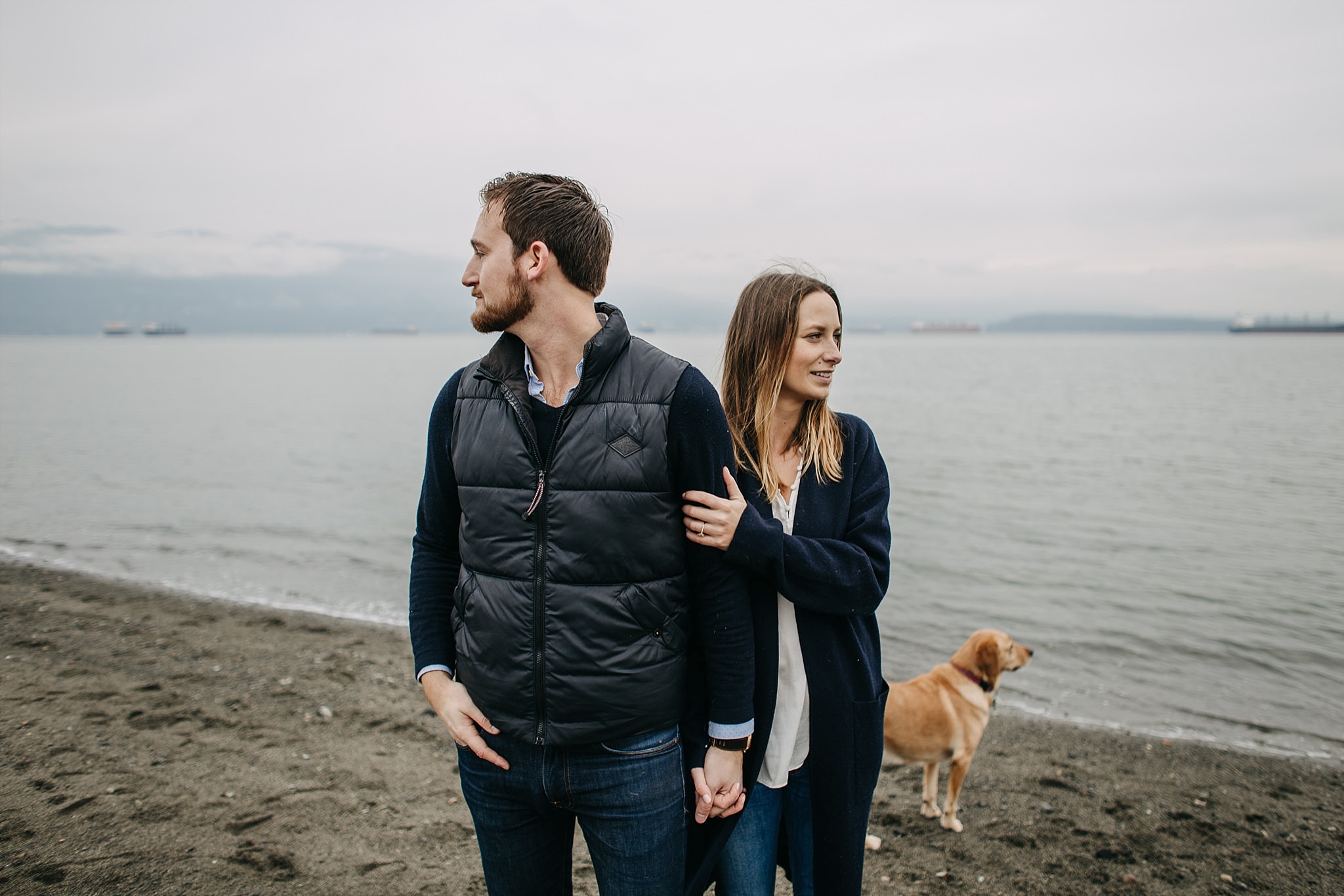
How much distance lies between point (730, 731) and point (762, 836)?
728mm

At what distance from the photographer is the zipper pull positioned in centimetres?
202

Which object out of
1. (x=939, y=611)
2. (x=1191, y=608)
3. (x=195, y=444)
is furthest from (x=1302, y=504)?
(x=195, y=444)

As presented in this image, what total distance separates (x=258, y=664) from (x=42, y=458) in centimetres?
2000

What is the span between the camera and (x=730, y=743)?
217 cm

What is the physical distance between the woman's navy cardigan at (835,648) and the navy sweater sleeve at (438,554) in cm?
92

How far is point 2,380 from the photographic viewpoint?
5594cm

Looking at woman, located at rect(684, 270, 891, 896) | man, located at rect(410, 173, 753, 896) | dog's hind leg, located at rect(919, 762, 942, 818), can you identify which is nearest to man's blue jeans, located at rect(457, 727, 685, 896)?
man, located at rect(410, 173, 753, 896)

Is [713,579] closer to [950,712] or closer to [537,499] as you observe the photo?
[537,499]

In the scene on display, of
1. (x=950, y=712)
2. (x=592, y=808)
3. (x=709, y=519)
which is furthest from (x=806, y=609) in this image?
(x=950, y=712)

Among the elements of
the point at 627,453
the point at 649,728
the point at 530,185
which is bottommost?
the point at 649,728

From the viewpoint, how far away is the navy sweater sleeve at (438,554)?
2285 mm

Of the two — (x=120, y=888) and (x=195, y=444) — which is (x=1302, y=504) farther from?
(x=195, y=444)

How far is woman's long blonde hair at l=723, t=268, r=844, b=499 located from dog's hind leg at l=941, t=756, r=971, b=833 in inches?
128

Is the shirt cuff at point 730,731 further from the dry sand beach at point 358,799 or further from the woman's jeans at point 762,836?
the dry sand beach at point 358,799
